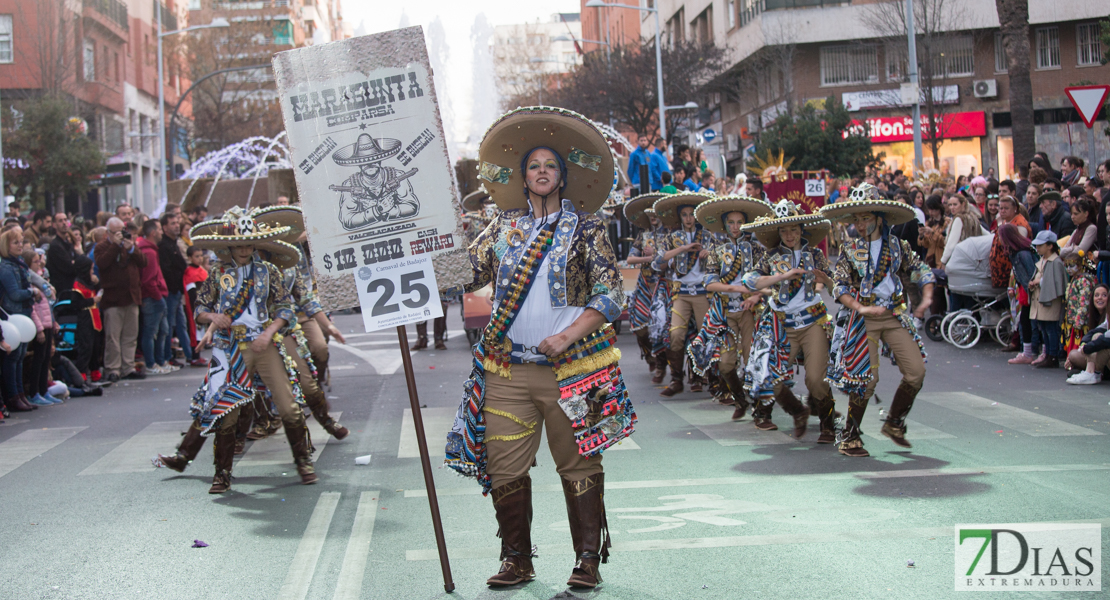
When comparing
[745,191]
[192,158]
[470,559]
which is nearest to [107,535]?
[470,559]

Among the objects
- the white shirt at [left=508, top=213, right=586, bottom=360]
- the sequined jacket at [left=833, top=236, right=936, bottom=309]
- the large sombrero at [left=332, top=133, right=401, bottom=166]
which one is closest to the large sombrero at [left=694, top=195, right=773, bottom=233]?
the sequined jacket at [left=833, top=236, right=936, bottom=309]

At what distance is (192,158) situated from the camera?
54812 mm

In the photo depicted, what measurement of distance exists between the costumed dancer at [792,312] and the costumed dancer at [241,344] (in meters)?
3.54

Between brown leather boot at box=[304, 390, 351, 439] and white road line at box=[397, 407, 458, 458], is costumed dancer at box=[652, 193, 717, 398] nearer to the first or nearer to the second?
white road line at box=[397, 407, 458, 458]

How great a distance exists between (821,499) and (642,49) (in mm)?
43001

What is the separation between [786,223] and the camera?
830 cm

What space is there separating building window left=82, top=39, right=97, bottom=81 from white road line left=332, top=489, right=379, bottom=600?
131 feet

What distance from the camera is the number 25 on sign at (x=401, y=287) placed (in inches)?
203

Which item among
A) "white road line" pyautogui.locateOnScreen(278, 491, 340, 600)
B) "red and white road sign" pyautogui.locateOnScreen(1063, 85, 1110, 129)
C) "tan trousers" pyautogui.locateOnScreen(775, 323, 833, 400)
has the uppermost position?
"red and white road sign" pyautogui.locateOnScreen(1063, 85, 1110, 129)

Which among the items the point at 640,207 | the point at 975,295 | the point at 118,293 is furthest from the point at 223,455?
the point at 975,295

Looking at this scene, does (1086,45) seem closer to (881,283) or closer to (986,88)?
(986,88)

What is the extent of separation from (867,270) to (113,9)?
4916 centimetres

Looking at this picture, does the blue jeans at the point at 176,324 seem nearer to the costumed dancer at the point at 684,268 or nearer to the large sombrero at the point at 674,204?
the large sombrero at the point at 674,204

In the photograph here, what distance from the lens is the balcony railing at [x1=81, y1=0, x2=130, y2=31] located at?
45.0 metres
